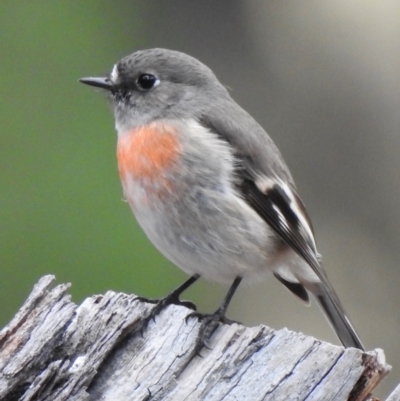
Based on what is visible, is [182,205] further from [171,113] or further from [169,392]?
[169,392]

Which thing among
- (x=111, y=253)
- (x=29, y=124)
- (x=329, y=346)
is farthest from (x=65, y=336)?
(x=29, y=124)

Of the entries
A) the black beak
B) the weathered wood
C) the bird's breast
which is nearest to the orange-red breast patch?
the bird's breast

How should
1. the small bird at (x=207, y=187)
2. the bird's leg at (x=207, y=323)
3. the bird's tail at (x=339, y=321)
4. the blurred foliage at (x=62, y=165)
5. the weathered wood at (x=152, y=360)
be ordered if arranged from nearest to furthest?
the weathered wood at (x=152, y=360)
the bird's leg at (x=207, y=323)
the small bird at (x=207, y=187)
the bird's tail at (x=339, y=321)
the blurred foliage at (x=62, y=165)

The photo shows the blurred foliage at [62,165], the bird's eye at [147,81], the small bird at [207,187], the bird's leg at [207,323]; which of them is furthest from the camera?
the blurred foliage at [62,165]

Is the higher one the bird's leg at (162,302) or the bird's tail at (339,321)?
the bird's leg at (162,302)

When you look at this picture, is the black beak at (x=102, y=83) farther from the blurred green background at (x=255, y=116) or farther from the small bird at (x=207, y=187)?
the blurred green background at (x=255, y=116)

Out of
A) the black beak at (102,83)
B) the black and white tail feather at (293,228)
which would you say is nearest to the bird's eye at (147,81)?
the black beak at (102,83)

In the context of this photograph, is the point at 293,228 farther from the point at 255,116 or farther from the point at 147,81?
the point at 255,116
